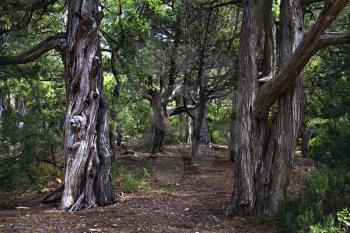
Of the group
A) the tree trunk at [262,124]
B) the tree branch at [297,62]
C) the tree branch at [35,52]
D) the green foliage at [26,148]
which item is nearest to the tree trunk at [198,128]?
the green foliage at [26,148]

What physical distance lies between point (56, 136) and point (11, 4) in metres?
3.44

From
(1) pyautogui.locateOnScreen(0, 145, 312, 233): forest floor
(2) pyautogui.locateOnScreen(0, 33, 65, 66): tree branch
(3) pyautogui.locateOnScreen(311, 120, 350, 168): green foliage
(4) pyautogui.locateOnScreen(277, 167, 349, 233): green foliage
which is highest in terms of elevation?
(2) pyautogui.locateOnScreen(0, 33, 65, 66): tree branch

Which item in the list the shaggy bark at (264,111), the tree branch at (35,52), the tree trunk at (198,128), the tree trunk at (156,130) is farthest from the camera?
the tree trunk at (156,130)

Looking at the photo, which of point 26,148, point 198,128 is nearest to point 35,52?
point 26,148

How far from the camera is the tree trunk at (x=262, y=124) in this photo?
6.84m

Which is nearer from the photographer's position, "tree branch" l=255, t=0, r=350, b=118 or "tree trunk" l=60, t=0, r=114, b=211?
"tree branch" l=255, t=0, r=350, b=118

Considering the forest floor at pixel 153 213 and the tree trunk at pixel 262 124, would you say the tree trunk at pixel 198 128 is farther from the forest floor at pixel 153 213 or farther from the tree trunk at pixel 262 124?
the tree trunk at pixel 262 124

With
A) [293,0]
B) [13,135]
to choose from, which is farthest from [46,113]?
[293,0]

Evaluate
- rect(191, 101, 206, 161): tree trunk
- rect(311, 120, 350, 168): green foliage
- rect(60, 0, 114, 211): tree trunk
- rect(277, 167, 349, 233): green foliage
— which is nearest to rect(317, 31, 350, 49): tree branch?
rect(311, 120, 350, 168): green foliage

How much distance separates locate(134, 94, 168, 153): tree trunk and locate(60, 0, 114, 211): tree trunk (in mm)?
10514

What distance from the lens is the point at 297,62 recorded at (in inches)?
243

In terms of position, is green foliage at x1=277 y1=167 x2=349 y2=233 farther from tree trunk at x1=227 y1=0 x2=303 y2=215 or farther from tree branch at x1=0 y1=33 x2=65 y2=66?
tree branch at x1=0 y1=33 x2=65 y2=66

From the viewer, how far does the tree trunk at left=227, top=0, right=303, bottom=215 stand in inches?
269

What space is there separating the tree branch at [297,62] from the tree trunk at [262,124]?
6.4 inches
